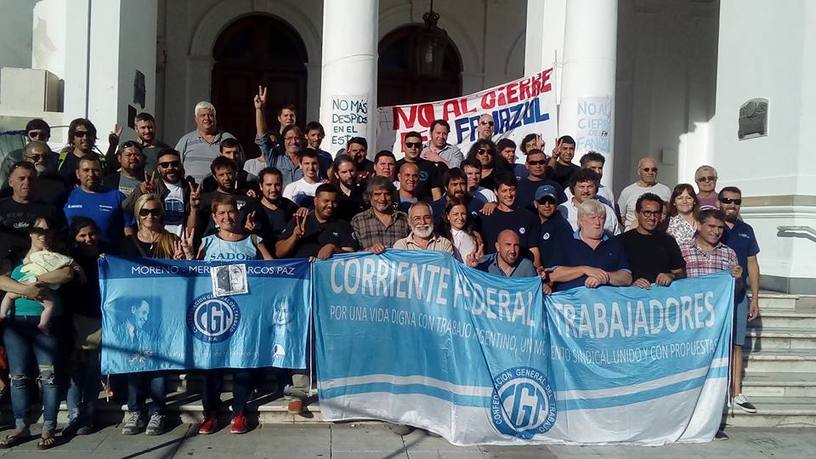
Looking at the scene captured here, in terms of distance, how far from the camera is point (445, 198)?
6.61 m

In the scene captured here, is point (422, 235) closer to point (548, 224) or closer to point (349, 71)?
point (548, 224)

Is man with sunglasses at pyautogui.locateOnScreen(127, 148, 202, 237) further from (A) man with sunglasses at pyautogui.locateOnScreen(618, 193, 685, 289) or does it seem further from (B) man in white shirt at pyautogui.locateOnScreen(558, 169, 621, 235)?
(A) man with sunglasses at pyautogui.locateOnScreen(618, 193, 685, 289)

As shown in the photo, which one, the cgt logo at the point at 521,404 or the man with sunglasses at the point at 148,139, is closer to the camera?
the cgt logo at the point at 521,404

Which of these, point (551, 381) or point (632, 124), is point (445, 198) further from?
point (632, 124)

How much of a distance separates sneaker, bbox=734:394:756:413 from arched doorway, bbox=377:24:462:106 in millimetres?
9182

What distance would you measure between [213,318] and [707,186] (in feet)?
16.7

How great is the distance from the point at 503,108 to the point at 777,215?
366 centimetres

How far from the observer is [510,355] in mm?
5637

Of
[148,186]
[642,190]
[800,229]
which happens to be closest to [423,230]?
[148,186]

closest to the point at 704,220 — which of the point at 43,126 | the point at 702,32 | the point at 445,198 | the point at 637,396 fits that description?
the point at 637,396

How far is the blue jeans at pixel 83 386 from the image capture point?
549 centimetres

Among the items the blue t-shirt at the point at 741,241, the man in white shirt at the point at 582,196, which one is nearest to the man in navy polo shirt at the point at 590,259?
the man in white shirt at the point at 582,196

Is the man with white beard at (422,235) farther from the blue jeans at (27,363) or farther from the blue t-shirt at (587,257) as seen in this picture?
the blue jeans at (27,363)

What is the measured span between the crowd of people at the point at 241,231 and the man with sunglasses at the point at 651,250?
0.4 inches
